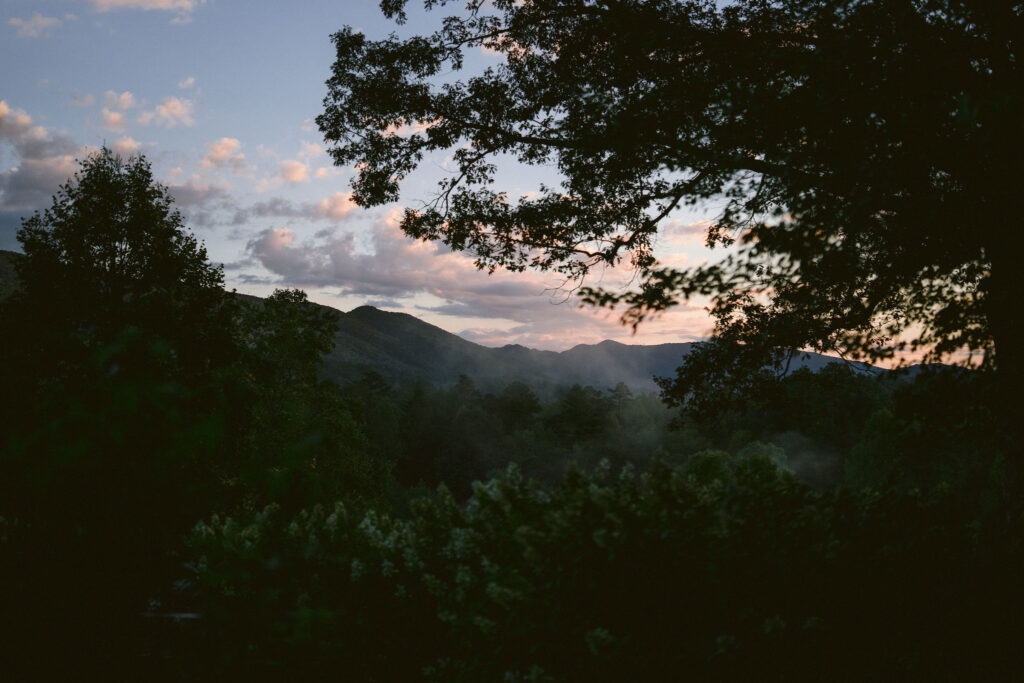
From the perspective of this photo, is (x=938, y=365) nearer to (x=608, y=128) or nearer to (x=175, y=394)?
(x=608, y=128)

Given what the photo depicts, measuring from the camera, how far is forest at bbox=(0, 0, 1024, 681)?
289 cm

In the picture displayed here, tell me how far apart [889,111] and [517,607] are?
6.52 m

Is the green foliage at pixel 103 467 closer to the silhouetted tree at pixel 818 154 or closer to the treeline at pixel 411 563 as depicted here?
the treeline at pixel 411 563

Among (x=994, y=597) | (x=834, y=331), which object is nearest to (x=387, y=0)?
(x=834, y=331)

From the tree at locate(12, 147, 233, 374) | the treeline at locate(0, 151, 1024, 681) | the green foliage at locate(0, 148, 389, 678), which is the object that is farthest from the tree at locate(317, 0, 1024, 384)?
the tree at locate(12, 147, 233, 374)

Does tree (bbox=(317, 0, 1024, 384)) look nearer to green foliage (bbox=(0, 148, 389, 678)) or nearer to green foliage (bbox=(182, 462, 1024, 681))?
green foliage (bbox=(182, 462, 1024, 681))

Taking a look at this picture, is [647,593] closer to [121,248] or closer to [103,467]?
[103,467]

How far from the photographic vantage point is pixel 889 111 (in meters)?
6.50

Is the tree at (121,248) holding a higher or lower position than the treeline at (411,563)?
higher

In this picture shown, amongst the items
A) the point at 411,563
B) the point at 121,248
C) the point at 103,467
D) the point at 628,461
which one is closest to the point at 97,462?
Answer: the point at 103,467

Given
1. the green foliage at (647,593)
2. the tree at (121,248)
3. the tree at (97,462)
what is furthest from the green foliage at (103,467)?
the tree at (121,248)

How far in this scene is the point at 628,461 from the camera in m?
6.92

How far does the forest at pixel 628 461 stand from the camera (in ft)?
9.47

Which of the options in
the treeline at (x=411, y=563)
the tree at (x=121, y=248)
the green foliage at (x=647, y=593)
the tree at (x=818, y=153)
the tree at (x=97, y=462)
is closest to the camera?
the tree at (x=97, y=462)
